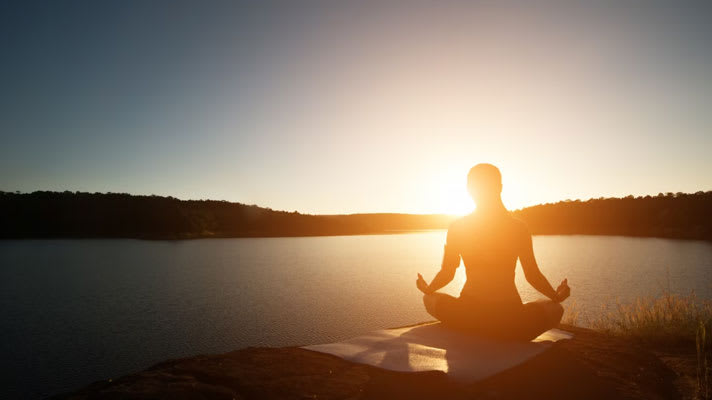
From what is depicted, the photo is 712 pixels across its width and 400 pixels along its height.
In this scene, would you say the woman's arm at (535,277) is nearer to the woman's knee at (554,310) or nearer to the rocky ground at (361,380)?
the woman's knee at (554,310)

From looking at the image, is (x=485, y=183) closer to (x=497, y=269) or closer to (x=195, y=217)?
(x=497, y=269)

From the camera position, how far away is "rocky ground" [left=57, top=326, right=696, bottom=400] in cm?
338

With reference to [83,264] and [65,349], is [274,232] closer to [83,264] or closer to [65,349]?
[83,264]

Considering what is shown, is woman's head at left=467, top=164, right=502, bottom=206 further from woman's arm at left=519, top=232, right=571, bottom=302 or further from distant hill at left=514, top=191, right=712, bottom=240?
distant hill at left=514, top=191, right=712, bottom=240

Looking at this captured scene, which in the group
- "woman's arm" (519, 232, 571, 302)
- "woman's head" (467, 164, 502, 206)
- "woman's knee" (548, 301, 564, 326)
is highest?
"woman's head" (467, 164, 502, 206)

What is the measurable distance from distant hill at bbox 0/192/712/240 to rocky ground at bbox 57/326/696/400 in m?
81.7

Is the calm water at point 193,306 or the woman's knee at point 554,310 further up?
the woman's knee at point 554,310

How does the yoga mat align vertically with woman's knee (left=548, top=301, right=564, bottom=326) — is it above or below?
below

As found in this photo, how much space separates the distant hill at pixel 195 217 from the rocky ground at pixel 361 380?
8167 centimetres

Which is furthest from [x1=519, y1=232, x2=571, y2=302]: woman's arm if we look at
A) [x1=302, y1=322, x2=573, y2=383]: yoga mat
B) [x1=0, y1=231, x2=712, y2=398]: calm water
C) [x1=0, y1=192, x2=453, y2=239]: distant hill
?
[x1=0, y1=192, x2=453, y2=239]: distant hill

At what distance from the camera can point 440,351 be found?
15.1 ft

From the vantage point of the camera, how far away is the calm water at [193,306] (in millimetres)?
10617

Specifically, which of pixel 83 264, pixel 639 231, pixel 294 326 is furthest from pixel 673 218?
pixel 83 264

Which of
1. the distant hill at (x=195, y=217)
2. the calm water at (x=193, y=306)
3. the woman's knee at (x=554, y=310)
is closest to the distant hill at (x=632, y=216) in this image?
the distant hill at (x=195, y=217)
